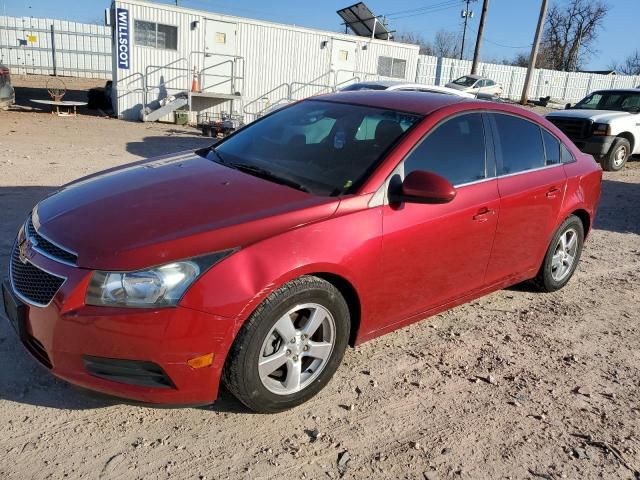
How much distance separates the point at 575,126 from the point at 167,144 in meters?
9.14

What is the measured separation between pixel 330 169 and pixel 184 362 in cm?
149

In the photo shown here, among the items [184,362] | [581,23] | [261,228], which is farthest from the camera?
[581,23]

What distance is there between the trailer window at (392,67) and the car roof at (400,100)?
18.7 meters

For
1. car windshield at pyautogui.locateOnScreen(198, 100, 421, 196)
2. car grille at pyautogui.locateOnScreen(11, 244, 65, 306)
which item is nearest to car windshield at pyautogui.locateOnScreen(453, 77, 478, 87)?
car windshield at pyautogui.locateOnScreen(198, 100, 421, 196)

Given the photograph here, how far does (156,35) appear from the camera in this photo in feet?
56.4

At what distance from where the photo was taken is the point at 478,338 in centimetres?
398

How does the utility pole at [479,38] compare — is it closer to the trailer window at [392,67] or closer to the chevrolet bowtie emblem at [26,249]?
the trailer window at [392,67]

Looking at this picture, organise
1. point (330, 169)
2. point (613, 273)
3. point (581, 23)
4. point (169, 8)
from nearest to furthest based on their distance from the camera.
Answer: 1. point (330, 169)
2. point (613, 273)
3. point (169, 8)
4. point (581, 23)

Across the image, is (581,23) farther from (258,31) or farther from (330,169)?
(330,169)

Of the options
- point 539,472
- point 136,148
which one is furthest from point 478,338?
point 136,148

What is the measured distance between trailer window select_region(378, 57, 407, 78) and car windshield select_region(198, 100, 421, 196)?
1885cm

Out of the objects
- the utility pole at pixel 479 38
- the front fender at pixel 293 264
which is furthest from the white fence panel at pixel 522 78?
the front fender at pixel 293 264

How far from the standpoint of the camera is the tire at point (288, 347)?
263 centimetres

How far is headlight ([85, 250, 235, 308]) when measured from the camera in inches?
96.3
